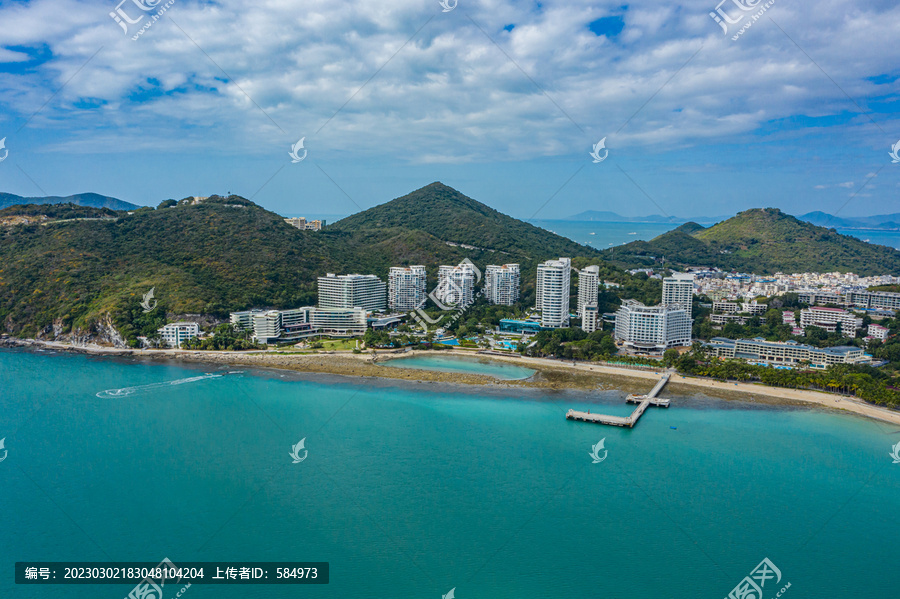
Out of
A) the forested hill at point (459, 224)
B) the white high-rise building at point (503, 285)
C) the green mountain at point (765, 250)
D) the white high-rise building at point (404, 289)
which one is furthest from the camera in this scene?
the green mountain at point (765, 250)

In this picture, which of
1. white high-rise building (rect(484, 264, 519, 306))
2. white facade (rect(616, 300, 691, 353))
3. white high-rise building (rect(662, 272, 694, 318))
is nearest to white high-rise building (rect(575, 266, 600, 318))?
white high-rise building (rect(662, 272, 694, 318))

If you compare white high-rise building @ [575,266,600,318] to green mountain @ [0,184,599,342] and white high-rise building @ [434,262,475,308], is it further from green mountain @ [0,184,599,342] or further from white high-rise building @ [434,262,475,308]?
green mountain @ [0,184,599,342]

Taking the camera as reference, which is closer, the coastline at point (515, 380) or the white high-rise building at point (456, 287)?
the coastline at point (515, 380)

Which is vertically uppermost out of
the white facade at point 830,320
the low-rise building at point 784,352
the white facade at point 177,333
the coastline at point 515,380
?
the white facade at point 830,320

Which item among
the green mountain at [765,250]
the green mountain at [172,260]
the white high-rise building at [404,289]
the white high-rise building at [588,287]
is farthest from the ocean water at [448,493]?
the green mountain at [765,250]

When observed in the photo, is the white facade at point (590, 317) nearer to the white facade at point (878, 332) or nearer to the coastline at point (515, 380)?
the coastline at point (515, 380)

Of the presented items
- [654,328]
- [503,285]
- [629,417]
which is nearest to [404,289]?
[503,285]

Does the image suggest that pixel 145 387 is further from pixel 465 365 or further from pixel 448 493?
pixel 448 493
